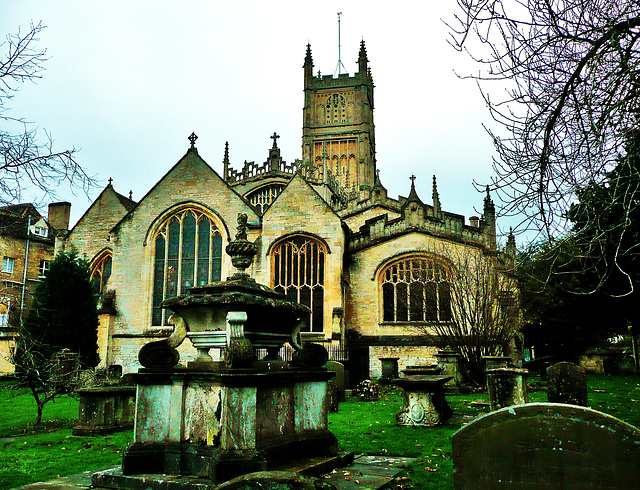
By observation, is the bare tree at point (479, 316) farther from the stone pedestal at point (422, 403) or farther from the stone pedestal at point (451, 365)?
the stone pedestal at point (422, 403)

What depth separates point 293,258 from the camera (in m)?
25.0

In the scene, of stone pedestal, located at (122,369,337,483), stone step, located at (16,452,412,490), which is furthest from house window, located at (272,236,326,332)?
stone pedestal, located at (122,369,337,483)

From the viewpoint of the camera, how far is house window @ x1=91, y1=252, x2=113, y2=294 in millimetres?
29312

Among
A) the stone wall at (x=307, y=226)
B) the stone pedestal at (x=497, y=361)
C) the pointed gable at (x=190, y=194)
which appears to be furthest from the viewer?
Answer: the pointed gable at (x=190, y=194)

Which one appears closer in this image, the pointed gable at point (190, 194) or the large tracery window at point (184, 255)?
the large tracery window at point (184, 255)

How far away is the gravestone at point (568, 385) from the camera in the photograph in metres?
9.66

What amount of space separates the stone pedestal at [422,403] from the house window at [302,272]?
13003 mm

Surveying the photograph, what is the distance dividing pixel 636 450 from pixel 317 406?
433 cm

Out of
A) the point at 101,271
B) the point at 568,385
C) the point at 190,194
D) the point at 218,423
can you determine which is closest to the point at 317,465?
the point at 218,423

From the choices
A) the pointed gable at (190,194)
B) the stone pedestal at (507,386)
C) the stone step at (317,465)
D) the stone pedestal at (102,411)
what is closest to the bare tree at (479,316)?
the stone pedestal at (507,386)

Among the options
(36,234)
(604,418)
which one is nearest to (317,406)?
(604,418)

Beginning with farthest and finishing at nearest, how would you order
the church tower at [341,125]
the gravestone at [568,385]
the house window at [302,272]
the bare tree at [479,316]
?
1. the church tower at [341,125]
2. the house window at [302,272]
3. the bare tree at [479,316]
4. the gravestone at [568,385]

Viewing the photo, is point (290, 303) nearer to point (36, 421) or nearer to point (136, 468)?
point (136, 468)

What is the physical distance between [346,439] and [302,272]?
51.0 ft
